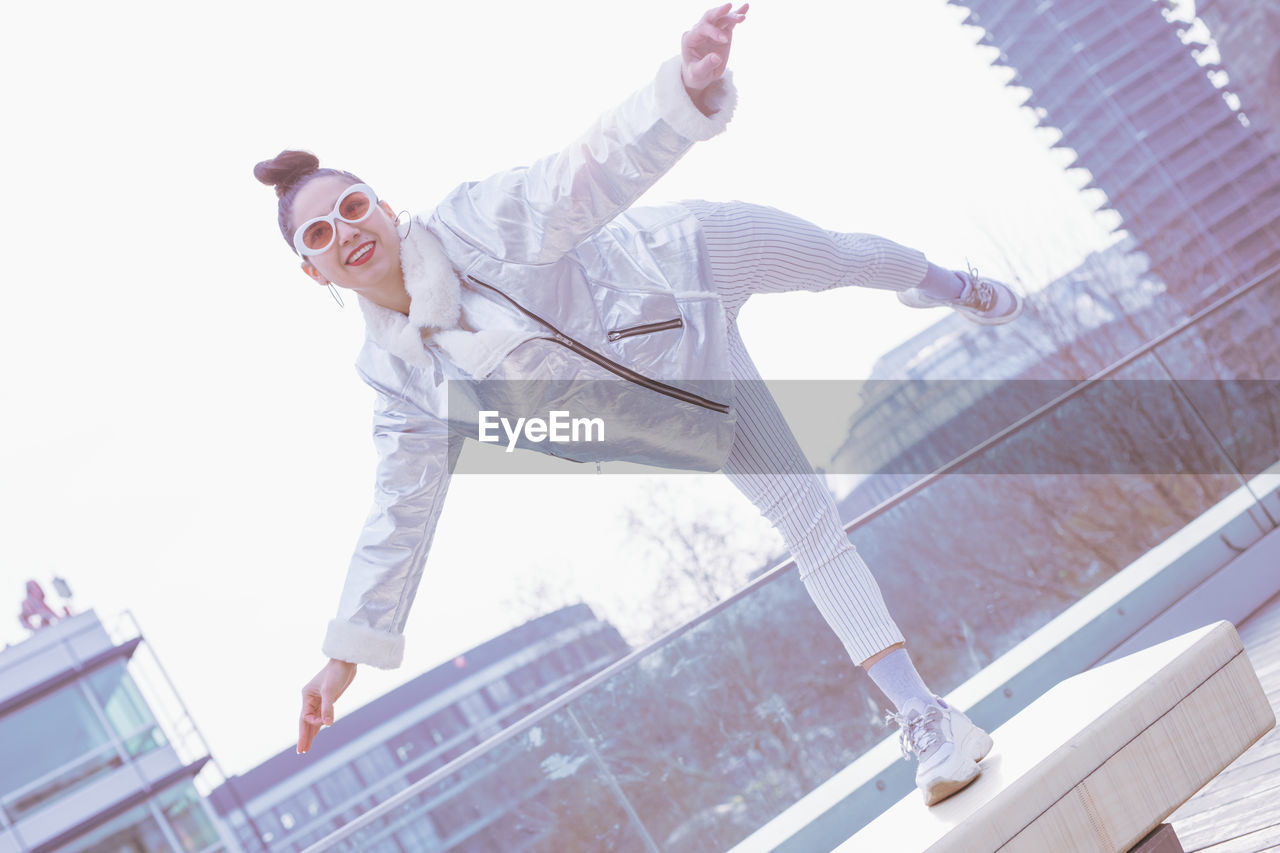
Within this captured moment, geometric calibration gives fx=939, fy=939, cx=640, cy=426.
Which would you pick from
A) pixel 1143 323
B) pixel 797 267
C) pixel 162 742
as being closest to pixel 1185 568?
pixel 797 267

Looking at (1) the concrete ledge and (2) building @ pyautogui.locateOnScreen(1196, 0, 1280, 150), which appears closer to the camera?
(1) the concrete ledge

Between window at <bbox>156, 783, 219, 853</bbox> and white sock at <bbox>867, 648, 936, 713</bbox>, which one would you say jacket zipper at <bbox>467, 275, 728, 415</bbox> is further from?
window at <bbox>156, 783, 219, 853</bbox>

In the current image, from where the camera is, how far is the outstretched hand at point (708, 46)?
1159 millimetres

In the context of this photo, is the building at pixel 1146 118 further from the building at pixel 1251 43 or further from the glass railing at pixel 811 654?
the glass railing at pixel 811 654

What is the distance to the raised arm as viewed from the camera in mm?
1189

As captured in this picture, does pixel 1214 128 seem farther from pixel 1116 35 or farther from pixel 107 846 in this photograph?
pixel 107 846

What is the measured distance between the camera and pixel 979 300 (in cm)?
237

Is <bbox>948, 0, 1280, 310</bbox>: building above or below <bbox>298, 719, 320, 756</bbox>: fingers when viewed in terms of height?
above

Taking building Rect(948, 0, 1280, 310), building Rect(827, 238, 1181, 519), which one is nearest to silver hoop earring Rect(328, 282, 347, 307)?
building Rect(827, 238, 1181, 519)

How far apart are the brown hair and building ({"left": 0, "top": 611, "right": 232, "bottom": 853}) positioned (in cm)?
2771

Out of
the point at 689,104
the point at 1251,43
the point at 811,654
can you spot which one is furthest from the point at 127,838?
the point at 1251,43

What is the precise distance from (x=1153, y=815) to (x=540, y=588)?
63.0ft

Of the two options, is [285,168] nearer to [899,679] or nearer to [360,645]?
[360,645]

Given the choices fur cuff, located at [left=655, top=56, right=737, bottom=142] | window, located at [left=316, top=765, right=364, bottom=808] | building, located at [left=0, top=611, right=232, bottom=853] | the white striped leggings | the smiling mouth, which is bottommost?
window, located at [left=316, top=765, right=364, bottom=808]
